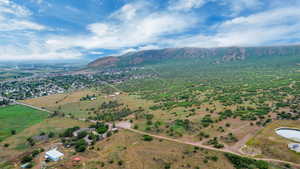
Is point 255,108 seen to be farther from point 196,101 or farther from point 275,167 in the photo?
point 275,167

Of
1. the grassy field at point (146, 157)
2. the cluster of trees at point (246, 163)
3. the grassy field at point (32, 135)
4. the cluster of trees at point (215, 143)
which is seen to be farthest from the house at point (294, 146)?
the grassy field at point (32, 135)

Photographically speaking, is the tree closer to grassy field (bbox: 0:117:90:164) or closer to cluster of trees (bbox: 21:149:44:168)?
cluster of trees (bbox: 21:149:44:168)

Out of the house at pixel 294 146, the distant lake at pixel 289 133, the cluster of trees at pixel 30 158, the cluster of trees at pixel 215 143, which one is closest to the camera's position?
the house at pixel 294 146

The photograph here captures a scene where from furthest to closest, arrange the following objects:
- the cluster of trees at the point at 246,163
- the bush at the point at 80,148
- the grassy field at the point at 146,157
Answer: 1. the bush at the point at 80,148
2. the grassy field at the point at 146,157
3. the cluster of trees at the point at 246,163

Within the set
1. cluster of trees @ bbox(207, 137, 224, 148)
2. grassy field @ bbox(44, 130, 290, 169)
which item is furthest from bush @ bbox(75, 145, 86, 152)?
cluster of trees @ bbox(207, 137, 224, 148)

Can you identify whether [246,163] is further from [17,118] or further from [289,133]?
[17,118]

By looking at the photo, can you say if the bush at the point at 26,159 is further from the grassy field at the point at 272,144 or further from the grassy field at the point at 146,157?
the grassy field at the point at 272,144

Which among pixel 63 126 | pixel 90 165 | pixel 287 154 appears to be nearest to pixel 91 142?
pixel 90 165
